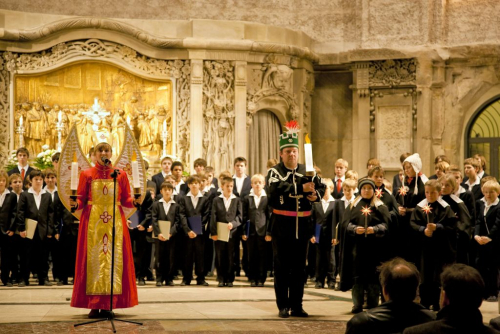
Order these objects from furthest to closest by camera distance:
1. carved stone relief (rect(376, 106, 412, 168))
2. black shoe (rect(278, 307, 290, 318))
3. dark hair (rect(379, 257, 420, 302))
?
1. carved stone relief (rect(376, 106, 412, 168))
2. black shoe (rect(278, 307, 290, 318))
3. dark hair (rect(379, 257, 420, 302))

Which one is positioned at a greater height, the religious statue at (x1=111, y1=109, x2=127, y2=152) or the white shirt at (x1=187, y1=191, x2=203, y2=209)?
the religious statue at (x1=111, y1=109, x2=127, y2=152)

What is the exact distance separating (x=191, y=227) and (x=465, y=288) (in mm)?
7903

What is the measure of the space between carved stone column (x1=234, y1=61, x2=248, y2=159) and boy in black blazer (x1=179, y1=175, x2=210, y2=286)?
3712 mm

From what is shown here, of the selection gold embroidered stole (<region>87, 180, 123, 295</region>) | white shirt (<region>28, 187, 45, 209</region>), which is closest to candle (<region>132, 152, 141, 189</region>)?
gold embroidered stole (<region>87, 180, 123, 295</region>)

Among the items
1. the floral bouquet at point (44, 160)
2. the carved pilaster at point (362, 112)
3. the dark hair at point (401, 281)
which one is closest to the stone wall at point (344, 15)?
the carved pilaster at point (362, 112)

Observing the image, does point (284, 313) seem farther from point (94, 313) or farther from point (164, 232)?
point (164, 232)

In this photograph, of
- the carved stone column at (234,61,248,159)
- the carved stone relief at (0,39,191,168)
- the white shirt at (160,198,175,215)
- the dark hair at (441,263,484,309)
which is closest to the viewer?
the dark hair at (441,263,484,309)

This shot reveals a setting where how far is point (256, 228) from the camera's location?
1116cm

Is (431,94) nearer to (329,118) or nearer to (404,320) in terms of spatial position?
(329,118)

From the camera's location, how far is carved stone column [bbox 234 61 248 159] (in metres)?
15.3

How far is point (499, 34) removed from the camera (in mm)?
15961

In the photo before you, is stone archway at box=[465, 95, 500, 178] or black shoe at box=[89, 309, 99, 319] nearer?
black shoe at box=[89, 309, 99, 319]

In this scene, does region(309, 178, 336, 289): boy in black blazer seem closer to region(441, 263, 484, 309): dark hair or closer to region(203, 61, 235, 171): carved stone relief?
region(203, 61, 235, 171): carved stone relief

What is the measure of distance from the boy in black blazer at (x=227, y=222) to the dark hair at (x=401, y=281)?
6.95 m
